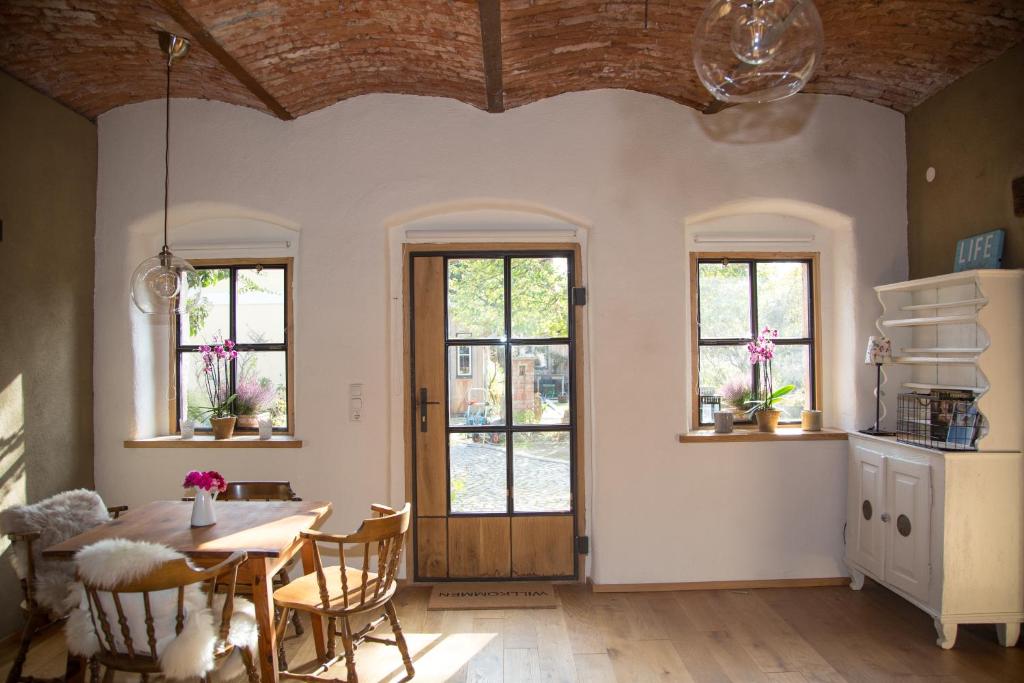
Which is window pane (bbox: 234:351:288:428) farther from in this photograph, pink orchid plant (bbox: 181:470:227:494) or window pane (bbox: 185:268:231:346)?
pink orchid plant (bbox: 181:470:227:494)

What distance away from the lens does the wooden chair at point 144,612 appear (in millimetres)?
2459

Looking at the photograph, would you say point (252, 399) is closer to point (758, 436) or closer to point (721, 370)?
point (721, 370)

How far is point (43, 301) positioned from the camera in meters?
4.12

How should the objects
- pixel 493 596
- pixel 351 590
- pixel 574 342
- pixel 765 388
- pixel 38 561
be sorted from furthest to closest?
pixel 765 388 < pixel 574 342 < pixel 493 596 < pixel 38 561 < pixel 351 590

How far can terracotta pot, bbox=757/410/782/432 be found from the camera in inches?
182

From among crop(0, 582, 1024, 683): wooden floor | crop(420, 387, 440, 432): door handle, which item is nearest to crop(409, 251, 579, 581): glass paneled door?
crop(420, 387, 440, 432): door handle

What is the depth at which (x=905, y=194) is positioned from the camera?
4.64 meters

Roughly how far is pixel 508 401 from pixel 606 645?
1685mm

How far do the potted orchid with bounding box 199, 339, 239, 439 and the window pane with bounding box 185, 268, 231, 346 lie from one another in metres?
0.10

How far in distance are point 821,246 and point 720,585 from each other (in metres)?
2.44

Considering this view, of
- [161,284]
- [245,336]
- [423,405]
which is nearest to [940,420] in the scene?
[423,405]

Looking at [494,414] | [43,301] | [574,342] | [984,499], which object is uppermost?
[43,301]

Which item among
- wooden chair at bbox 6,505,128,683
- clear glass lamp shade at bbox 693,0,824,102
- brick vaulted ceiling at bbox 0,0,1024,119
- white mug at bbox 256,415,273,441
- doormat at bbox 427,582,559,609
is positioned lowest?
doormat at bbox 427,582,559,609

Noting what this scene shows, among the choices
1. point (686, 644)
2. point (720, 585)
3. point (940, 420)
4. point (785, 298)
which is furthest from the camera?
point (785, 298)
